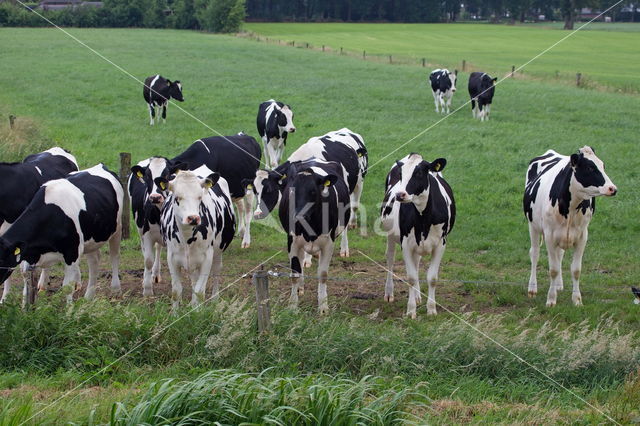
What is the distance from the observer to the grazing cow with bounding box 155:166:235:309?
10820mm

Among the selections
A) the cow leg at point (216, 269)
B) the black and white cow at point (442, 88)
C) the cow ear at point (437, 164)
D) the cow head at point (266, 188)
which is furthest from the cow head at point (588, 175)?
the black and white cow at point (442, 88)

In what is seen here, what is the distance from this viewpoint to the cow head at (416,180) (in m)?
11.4

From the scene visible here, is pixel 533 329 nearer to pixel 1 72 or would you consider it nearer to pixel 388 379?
pixel 388 379

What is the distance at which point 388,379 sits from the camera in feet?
27.9

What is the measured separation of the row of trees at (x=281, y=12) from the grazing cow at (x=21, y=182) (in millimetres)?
66052

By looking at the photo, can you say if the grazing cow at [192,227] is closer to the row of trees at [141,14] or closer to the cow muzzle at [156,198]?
the cow muzzle at [156,198]

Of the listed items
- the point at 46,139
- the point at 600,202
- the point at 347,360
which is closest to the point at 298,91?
the point at 46,139

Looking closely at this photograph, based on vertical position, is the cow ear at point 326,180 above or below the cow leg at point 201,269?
above

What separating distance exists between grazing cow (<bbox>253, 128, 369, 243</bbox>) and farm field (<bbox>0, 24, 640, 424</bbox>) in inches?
43.9

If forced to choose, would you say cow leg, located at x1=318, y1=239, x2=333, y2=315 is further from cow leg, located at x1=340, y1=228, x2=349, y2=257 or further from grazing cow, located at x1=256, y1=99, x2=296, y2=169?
grazing cow, located at x1=256, y1=99, x2=296, y2=169

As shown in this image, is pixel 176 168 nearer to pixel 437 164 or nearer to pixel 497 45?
pixel 437 164

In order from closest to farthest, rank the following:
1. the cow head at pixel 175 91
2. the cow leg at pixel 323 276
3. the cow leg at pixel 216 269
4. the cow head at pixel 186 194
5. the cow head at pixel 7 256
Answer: the cow head at pixel 7 256, the cow head at pixel 186 194, the cow leg at pixel 323 276, the cow leg at pixel 216 269, the cow head at pixel 175 91

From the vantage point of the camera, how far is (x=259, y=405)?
279 inches

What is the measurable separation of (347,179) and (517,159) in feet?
29.3
